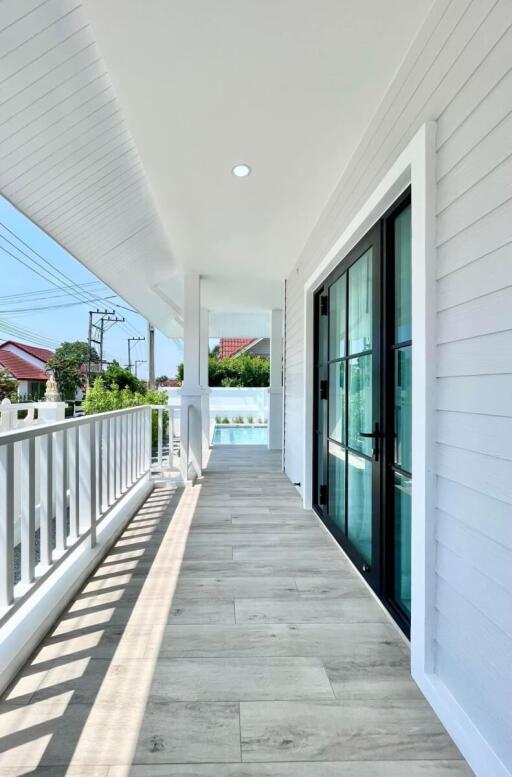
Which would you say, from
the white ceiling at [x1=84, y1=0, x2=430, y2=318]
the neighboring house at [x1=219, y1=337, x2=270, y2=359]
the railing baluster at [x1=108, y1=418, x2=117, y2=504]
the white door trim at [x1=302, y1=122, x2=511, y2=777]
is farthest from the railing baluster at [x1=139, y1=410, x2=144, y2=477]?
the neighboring house at [x1=219, y1=337, x2=270, y2=359]

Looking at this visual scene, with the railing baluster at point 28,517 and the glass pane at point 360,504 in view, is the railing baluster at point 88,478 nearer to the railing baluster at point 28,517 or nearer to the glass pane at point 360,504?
the railing baluster at point 28,517

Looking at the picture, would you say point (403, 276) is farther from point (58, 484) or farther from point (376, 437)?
point (58, 484)

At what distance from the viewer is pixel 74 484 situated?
264 centimetres

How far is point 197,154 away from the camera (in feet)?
8.84

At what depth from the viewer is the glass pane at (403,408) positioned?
193cm

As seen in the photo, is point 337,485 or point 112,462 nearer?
point 337,485

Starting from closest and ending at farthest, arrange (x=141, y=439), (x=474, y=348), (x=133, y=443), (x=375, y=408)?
(x=474, y=348)
(x=375, y=408)
(x=133, y=443)
(x=141, y=439)

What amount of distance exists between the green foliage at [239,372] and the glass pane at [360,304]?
50.5 feet

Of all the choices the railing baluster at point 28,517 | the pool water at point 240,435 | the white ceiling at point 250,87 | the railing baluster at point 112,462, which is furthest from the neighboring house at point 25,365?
the railing baluster at point 28,517

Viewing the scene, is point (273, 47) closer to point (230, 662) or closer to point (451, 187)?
point (451, 187)

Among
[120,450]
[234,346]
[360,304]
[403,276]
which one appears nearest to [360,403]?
[360,304]

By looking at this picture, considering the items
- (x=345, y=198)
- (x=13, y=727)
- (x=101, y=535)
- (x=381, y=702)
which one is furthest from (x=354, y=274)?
(x=13, y=727)

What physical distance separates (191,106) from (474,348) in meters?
1.89

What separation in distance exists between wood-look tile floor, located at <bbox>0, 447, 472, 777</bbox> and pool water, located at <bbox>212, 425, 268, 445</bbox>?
6229 millimetres
